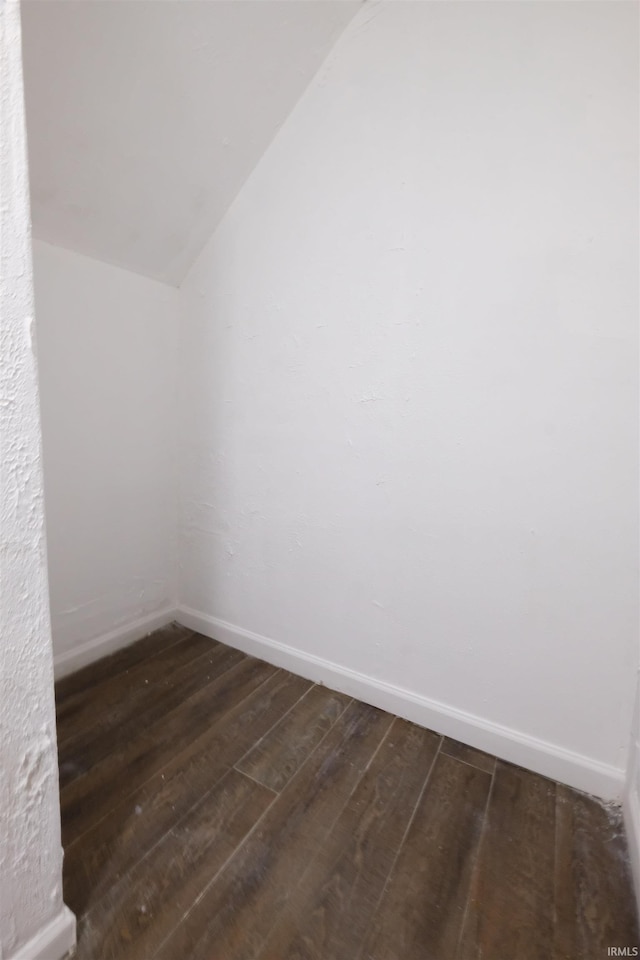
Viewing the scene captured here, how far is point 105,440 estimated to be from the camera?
181 centimetres

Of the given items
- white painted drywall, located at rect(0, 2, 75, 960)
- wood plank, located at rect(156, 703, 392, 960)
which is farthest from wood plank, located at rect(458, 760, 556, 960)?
white painted drywall, located at rect(0, 2, 75, 960)

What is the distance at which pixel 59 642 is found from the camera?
1.73 m

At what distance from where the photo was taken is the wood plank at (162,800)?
39.2 inches

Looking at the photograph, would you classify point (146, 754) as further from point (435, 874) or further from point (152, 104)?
point (152, 104)

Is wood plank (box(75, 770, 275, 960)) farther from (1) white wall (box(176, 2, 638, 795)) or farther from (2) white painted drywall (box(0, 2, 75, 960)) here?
(1) white wall (box(176, 2, 638, 795))

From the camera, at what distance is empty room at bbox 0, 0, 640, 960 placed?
0.92m

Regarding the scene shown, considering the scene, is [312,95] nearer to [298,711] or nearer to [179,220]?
[179,220]

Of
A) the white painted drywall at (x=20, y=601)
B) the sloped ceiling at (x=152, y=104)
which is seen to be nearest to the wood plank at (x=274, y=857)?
the white painted drywall at (x=20, y=601)

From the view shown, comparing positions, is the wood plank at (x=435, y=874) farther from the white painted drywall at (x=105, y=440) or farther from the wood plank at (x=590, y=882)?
the white painted drywall at (x=105, y=440)

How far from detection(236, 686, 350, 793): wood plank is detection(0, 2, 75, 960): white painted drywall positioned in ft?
1.88

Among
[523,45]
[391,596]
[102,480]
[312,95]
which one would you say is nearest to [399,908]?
[391,596]

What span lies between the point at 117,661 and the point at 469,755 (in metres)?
1.38

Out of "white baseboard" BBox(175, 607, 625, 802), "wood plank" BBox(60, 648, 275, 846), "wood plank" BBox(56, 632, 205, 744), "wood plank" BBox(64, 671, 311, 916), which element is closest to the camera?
"wood plank" BBox(64, 671, 311, 916)

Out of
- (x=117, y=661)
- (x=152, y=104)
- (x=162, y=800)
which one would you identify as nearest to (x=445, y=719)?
(x=162, y=800)
